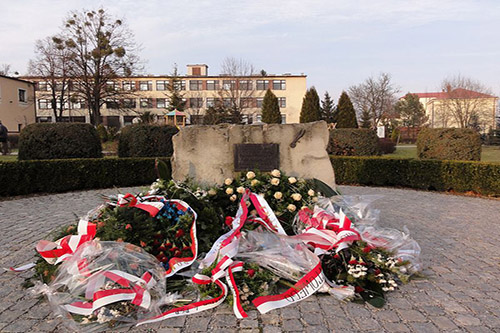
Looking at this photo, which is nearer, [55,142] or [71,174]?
[71,174]

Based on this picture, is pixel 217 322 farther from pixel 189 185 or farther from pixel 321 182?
pixel 321 182

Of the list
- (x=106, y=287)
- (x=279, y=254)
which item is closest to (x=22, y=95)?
(x=106, y=287)

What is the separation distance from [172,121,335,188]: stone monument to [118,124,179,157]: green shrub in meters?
7.81

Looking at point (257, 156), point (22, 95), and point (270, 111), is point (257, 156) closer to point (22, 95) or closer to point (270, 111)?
point (270, 111)

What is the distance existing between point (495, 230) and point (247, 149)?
4.44 meters

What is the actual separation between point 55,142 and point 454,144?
1316 centimetres

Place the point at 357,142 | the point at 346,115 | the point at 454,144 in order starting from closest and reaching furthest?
the point at 454,144, the point at 357,142, the point at 346,115

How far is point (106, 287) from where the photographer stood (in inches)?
115

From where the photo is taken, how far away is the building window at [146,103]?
5777 centimetres

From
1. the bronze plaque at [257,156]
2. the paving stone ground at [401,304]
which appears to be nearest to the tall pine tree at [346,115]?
the paving stone ground at [401,304]

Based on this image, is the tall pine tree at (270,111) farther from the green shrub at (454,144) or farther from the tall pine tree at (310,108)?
the green shrub at (454,144)

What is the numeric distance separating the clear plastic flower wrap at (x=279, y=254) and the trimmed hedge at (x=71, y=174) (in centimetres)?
838

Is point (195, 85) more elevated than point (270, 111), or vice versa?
point (195, 85)

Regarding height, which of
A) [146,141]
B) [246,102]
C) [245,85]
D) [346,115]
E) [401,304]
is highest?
[245,85]
